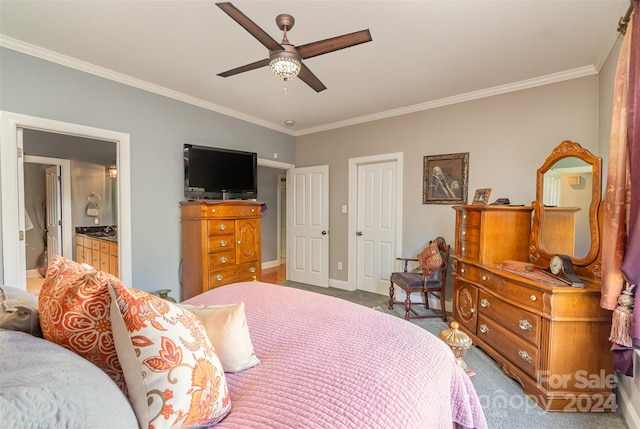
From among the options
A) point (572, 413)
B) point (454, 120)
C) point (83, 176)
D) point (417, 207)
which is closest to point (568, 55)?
point (454, 120)

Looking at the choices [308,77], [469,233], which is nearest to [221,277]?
[308,77]

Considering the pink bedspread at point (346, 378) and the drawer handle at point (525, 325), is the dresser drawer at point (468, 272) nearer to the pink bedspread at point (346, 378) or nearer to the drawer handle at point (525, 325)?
the drawer handle at point (525, 325)

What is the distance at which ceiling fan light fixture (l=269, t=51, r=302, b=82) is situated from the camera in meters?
1.63

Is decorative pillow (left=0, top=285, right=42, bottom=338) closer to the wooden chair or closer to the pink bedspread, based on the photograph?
the pink bedspread

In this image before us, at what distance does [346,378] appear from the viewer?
2.95 feet

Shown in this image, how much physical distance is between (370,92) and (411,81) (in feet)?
1.56

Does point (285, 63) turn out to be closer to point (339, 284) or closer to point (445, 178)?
point (445, 178)

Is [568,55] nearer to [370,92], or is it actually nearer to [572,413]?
[370,92]

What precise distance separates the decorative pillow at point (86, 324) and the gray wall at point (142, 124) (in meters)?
2.53

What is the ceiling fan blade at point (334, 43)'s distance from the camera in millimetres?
1562

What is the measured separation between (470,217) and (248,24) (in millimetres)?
2368

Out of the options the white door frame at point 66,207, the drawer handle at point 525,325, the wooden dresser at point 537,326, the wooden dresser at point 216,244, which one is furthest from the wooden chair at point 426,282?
the white door frame at point 66,207

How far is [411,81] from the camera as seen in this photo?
2.94m

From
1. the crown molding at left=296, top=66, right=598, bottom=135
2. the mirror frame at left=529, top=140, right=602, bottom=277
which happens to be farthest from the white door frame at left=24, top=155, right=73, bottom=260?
the mirror frame at left=529, top=140, right=602, bottom=277
